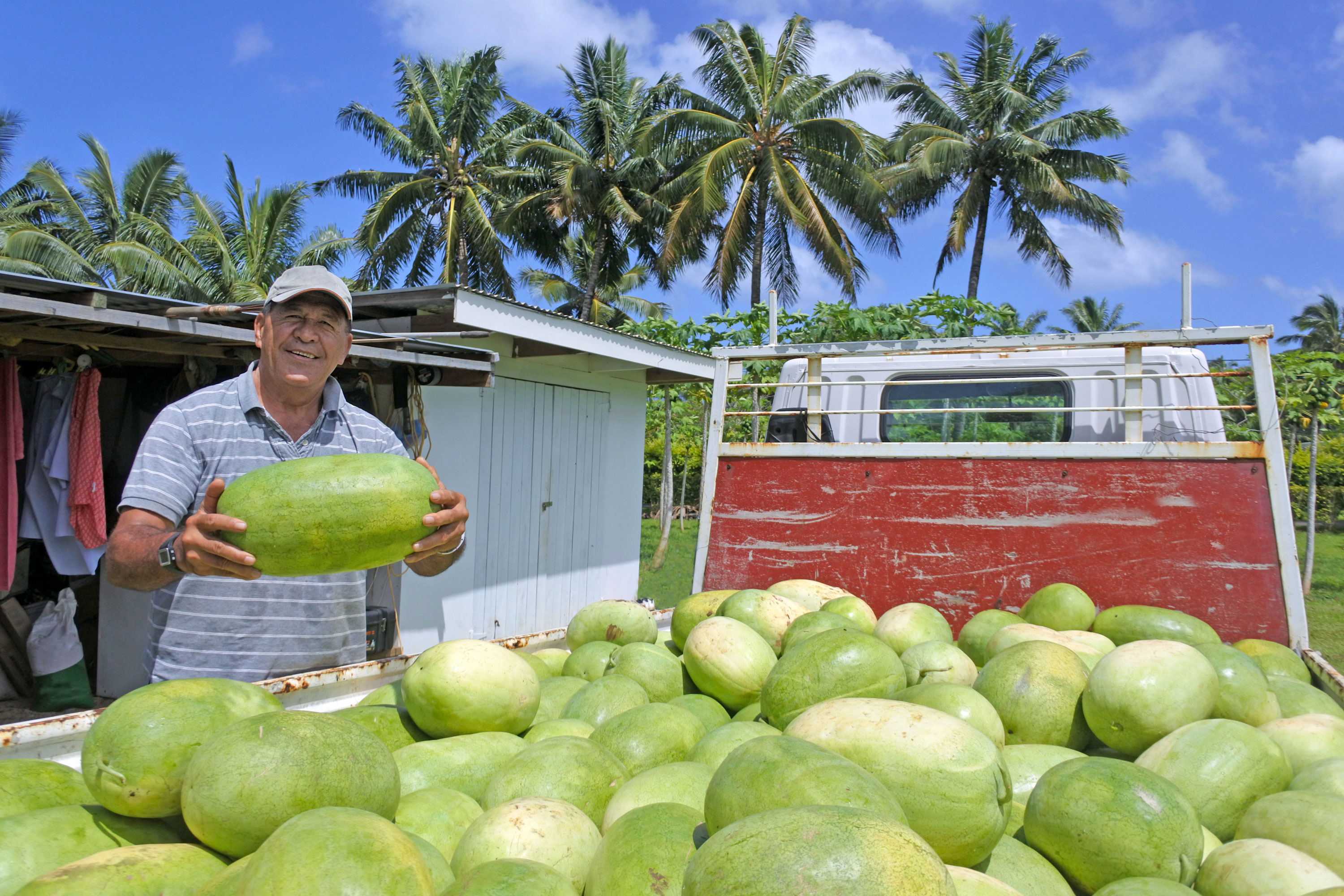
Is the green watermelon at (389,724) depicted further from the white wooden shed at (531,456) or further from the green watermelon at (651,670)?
the white wooden shed at (531,456)

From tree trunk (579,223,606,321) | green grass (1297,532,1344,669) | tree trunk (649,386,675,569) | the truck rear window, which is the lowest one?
green grass (1297,532,1344,669)

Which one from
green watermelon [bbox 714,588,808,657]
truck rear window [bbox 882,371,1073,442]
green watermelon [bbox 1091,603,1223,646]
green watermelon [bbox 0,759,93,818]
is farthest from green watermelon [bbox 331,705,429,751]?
Result: truck rear window [bbox 882,371,1073,442]

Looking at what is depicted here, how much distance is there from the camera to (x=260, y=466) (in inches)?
112

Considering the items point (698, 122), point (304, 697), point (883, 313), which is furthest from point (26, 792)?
point (698, 122)

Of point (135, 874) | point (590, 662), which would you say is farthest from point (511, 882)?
point (590, 662)

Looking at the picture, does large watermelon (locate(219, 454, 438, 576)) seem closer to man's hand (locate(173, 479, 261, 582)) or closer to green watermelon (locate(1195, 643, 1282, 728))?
man's hand (locate(173, 479, 261, 582))

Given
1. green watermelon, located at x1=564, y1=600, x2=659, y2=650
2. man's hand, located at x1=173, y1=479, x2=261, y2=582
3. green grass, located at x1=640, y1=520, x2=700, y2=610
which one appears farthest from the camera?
green grass, located at x1=640, y1=520, x2=700, y2=610

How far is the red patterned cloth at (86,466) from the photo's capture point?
5.57 metres

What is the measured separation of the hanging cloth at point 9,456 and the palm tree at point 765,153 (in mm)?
17321

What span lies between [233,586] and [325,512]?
3.20 feet

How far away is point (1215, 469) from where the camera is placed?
3.71m

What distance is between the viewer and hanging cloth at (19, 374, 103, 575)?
221 inches

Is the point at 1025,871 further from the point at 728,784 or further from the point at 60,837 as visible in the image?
the point at 60,837

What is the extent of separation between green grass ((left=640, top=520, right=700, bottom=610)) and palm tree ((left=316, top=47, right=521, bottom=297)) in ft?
33.8
